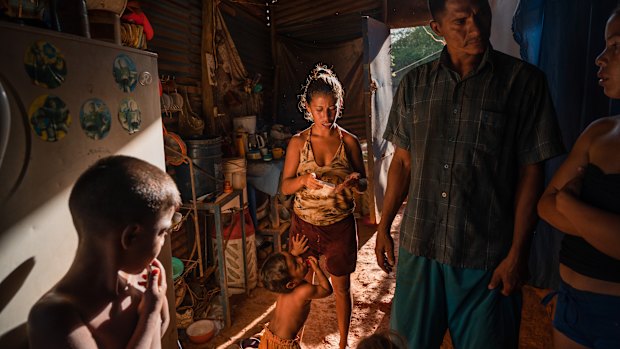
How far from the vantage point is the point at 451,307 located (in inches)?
72.4

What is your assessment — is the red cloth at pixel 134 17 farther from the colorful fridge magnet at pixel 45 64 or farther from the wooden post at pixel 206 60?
the colorful fridge magnet at pixel 45 64

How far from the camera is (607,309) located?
1.45 metres

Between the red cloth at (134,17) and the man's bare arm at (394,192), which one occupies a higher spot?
the red cloth at (134,17)

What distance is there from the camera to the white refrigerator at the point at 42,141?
125cm

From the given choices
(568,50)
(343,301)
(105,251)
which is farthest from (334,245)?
(568,50)

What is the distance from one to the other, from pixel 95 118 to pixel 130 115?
28 cm

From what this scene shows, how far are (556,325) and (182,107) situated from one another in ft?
12.6

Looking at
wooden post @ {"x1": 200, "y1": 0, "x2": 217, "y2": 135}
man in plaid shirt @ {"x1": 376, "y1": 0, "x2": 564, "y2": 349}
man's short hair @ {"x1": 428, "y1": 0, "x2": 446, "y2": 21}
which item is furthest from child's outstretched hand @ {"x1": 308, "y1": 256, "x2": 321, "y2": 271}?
wooden post @ {"x1": 200, "y1": 0, "x2": 217, "y2": 135}

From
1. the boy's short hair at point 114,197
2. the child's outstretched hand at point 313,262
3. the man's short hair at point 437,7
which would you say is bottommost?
the child's outstretched hand at point 313,262

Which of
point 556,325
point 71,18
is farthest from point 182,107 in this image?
point 556,325

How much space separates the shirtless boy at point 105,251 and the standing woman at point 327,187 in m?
1.67

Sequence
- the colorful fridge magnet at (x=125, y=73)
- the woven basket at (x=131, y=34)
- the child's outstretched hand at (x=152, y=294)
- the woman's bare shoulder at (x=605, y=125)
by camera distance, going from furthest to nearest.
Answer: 1. the woven basket at (x=131, y=34)
2. the colorful fridge magnet at (x=125, y=73)
3. the woman's bare shoulder at (x=605, y=125)
4. the child's outstretched hand at (x=152, y=294)

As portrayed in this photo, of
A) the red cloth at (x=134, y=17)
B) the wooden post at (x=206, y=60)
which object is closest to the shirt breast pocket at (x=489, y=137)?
the red cloth at (x=134, y=17)

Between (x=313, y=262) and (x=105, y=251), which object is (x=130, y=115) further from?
A: (x=313, y=262)
